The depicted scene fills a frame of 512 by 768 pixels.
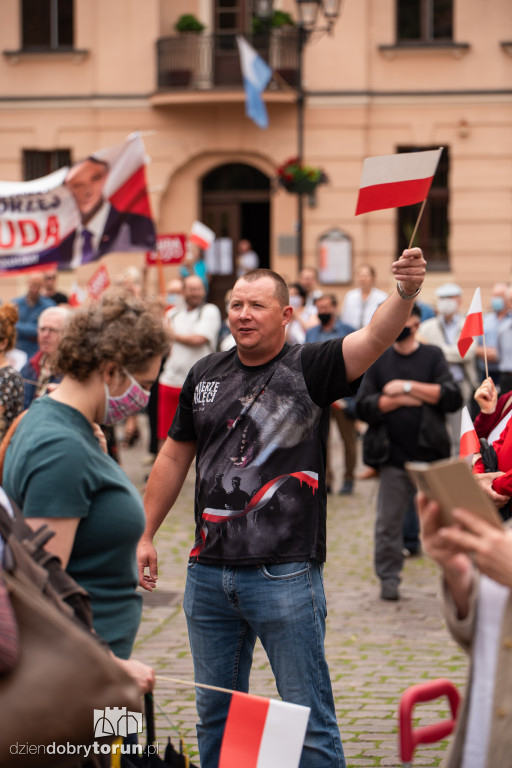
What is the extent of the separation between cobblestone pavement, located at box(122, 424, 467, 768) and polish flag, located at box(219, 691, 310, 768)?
135cm

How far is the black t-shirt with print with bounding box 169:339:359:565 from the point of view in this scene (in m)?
3.97

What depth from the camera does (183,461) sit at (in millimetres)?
4469

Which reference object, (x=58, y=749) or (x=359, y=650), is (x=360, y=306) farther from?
(x=58, y=749)

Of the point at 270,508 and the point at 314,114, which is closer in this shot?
the point at 270,508

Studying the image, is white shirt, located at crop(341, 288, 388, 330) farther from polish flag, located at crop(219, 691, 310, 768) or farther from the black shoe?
polish flag, located at crop(219, 691, 310, 768)

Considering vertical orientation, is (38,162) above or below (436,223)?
above

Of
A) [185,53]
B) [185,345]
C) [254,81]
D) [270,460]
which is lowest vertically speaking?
[185,345]

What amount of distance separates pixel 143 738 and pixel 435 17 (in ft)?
71.0

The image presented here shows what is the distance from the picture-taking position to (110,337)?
3.46 meters

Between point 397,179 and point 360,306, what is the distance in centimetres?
1021

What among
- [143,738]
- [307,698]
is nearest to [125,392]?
[307,698]

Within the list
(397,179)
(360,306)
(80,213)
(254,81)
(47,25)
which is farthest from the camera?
(47,25)

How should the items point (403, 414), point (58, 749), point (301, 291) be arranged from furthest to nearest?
point (301, 291), point (403, 414), point (58, 749)

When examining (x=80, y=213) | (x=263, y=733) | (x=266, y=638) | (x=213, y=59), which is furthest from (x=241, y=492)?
(x=213, y=59)
